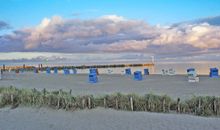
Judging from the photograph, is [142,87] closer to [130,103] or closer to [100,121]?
[130,103]

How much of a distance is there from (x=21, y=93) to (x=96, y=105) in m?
2.79

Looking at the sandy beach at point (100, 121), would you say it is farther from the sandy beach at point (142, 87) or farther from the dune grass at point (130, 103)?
the sandy beach at point (142, 87)

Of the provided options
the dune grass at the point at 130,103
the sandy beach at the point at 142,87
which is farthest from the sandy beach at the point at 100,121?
the sandy beach at the point at 142,87

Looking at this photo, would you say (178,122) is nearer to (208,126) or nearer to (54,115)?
(208,126)

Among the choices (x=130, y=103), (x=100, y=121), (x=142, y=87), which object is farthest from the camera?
(x=142, y=87)

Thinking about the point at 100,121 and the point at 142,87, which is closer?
the point at 100,121

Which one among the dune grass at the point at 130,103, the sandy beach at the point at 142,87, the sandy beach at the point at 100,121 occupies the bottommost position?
the sandy beach at the point at 100,121

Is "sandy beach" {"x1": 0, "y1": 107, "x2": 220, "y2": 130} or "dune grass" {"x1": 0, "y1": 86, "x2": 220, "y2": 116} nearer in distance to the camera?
"sandy beach" {"x1": 0, "y1": 107, "x2": 220, "y2": 130}

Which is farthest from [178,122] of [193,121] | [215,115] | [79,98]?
[79,98]

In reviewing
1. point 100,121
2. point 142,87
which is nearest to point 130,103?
point 100,121

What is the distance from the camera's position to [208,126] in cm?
729

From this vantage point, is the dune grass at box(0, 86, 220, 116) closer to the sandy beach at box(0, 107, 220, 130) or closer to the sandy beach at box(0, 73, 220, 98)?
the sandy beach at box(0, 107, 220, 130)

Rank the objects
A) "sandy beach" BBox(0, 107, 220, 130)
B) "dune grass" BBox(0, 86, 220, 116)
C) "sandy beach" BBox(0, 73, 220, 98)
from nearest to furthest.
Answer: "sandy beach" BBox(0, 107, 220, 130), "dune grass" BBox(0, 86, 220, 116), "sandy beach" BBox(0, 73, 220, 98)

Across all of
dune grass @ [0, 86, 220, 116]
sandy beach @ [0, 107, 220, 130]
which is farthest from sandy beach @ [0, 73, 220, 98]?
sandy beach @ [0, 107, 220, 130]
